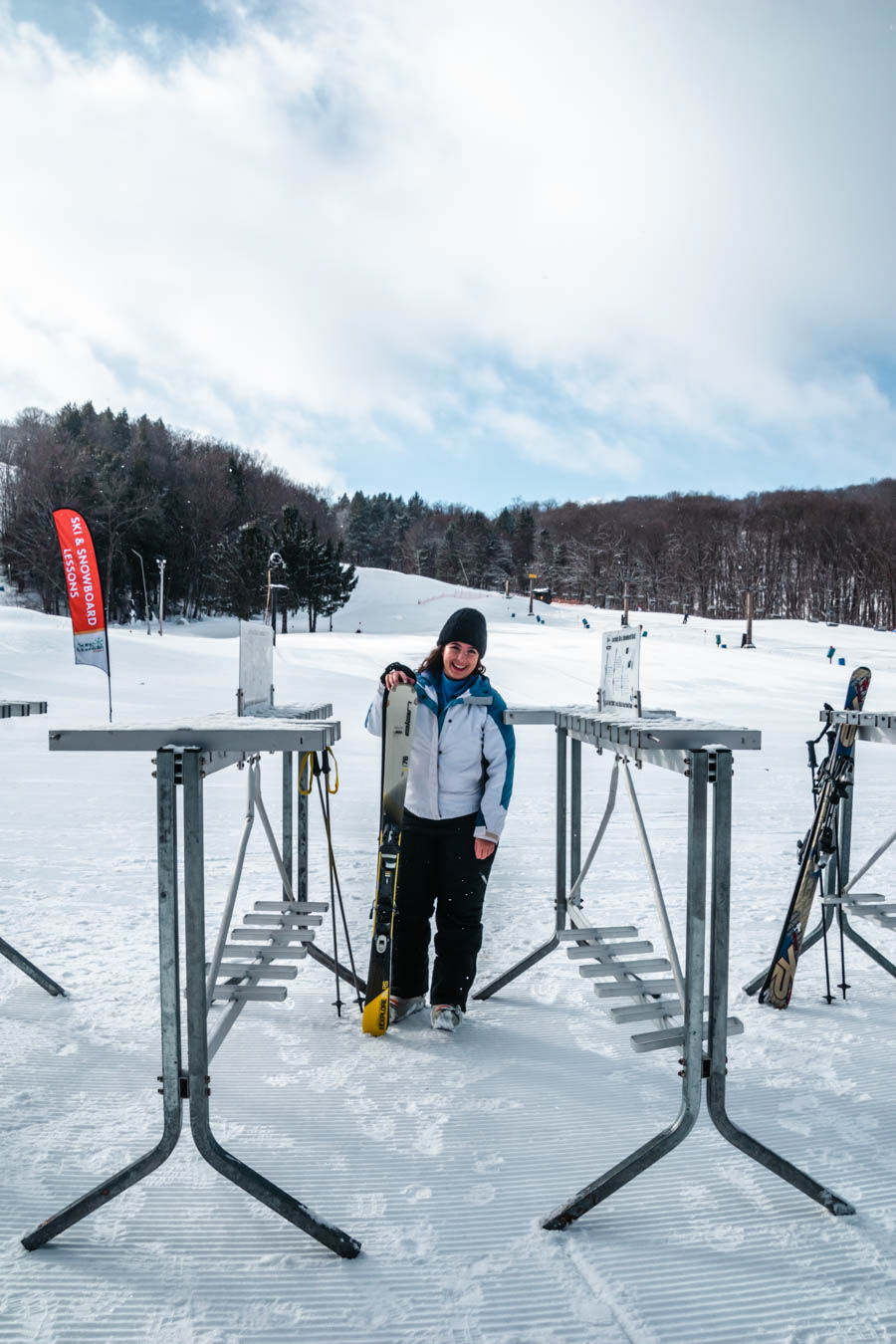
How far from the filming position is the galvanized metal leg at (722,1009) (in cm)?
223

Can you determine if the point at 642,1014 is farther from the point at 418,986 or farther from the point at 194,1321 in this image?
the point at 194,1321

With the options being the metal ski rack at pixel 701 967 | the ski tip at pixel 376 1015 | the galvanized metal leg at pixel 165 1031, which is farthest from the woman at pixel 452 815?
the galvanized metal leg at pixel 165 1031

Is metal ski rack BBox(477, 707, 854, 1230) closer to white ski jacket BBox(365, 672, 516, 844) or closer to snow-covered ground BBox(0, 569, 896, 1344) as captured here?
snow-covered ground BBox(0, 569, 896, 1344)

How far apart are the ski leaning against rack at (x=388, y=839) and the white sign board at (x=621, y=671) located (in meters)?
0.81

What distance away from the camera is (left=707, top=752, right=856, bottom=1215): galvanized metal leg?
223 centimetres

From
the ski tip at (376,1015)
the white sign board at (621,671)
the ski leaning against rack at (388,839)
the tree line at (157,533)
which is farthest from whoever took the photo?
the tree line at (157,533)

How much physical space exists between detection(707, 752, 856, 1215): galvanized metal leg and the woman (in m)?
1.21

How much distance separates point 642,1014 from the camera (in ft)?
8.91

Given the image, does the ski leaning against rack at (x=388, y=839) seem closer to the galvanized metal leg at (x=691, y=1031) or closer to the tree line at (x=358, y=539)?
the galvanized metal leg at (x=691, y=1031)

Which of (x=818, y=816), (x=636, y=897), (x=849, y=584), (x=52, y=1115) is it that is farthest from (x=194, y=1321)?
(x=849, y=584)

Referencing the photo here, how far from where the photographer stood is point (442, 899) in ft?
11.4

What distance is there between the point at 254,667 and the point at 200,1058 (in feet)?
4.70

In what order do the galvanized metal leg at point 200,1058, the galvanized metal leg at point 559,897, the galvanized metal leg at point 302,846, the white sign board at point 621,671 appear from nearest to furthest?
1. the galvanized metal leg at point 200,1058
2. the white sign board at point 621,671
3. the galvanized metal leg at point 559,897
4. the galvanized metal leg at point 302,846

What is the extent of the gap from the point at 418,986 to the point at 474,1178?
1.16 m
